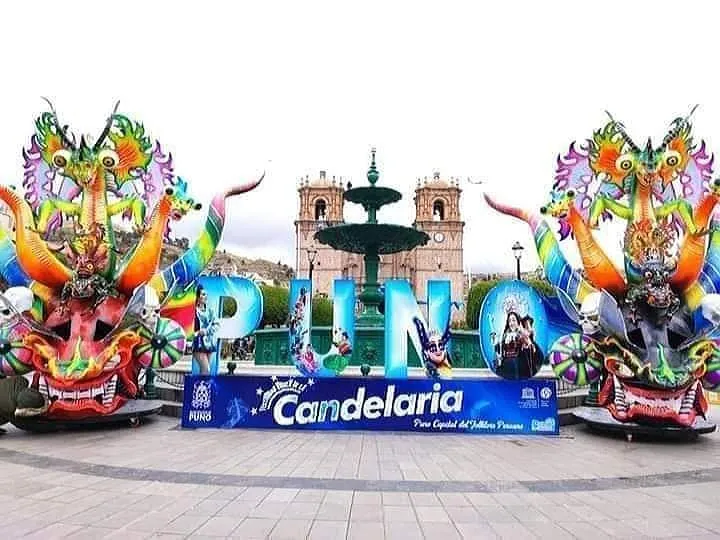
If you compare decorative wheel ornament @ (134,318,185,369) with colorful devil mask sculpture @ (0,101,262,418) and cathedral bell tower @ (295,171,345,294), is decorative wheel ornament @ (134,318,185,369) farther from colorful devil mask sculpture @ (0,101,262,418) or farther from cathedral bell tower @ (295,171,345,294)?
cathedral bell tower @ (295,171,345,294)

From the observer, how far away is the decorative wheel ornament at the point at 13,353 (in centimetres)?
1078

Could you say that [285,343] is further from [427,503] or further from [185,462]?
[427,503]

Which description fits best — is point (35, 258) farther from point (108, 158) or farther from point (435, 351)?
point (435, 351)

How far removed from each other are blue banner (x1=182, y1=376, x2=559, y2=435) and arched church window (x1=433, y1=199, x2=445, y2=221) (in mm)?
74756

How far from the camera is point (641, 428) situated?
10484 millimetres

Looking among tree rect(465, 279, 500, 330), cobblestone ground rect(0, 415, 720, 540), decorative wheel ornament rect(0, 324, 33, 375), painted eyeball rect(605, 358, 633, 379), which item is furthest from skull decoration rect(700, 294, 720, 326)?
tree rect(465, 279, 500, 330)

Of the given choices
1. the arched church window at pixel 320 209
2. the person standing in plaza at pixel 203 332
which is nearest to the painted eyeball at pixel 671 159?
the person standing in plaza at pixel 203 332

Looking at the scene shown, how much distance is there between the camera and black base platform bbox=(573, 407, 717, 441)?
10414 mm

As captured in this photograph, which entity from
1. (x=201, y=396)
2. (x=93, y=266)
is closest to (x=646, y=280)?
(x=201, y=396)

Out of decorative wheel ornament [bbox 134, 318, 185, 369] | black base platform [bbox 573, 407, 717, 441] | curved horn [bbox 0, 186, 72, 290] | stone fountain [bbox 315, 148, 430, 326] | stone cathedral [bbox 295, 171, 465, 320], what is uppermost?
stone cathedral [bbox 295, 171, 465, 320]

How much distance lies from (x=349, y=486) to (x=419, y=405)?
3.87 m

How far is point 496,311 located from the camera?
12.2m

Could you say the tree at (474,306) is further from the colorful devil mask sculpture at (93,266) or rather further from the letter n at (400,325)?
the colorful devil mask sculpture at (93,266)

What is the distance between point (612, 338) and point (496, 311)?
2.52 metres
